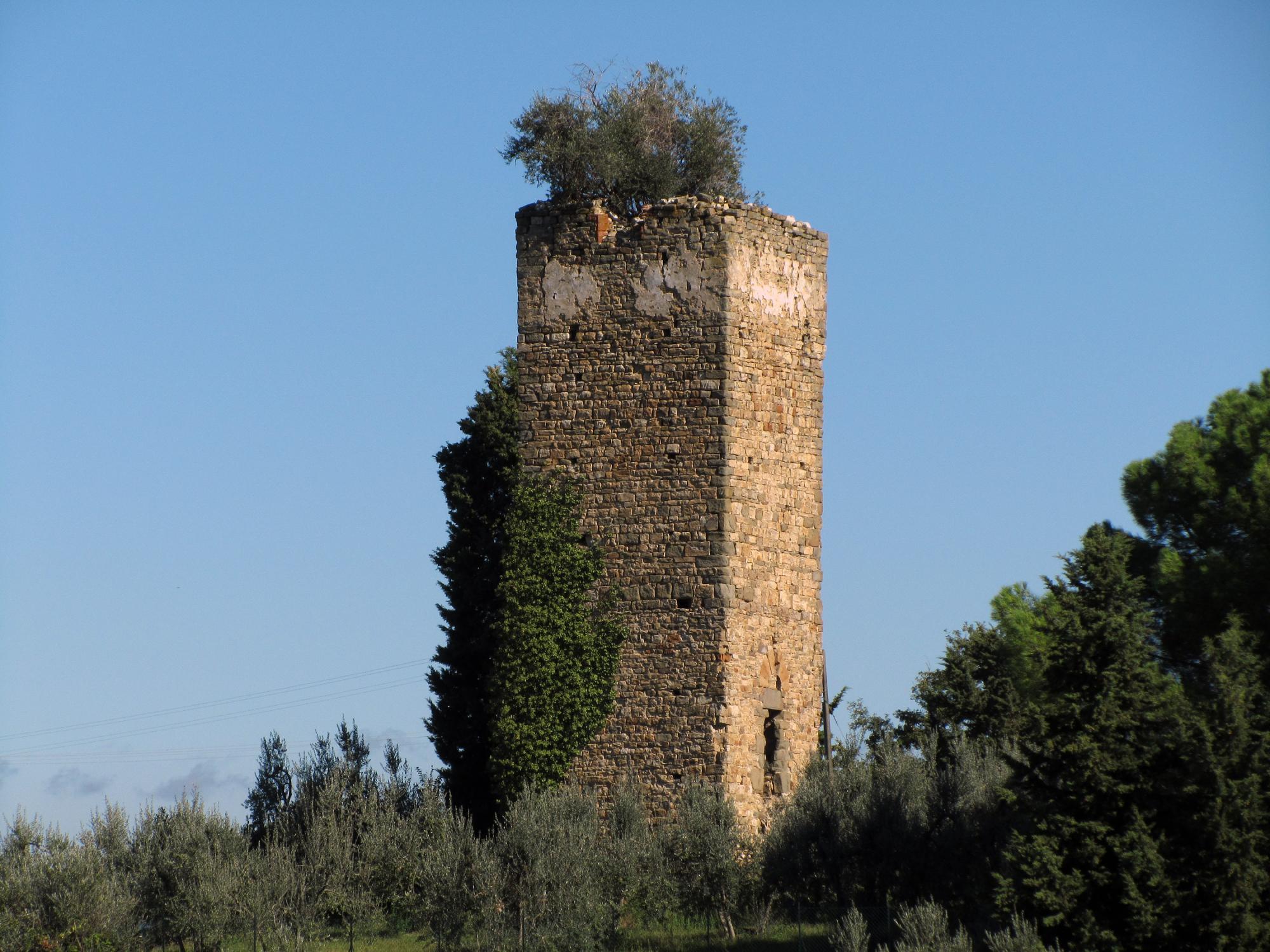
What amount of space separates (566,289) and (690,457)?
2.50 m

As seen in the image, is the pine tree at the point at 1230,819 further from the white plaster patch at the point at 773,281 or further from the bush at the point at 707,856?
the white plaster patch at the point at 773,281

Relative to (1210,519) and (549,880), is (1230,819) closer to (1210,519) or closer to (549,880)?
Answer: (1210,519)

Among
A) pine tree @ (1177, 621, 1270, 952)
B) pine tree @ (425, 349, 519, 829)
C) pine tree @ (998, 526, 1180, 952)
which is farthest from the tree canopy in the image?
pine tree @ (1177, 621, 1270, 952)

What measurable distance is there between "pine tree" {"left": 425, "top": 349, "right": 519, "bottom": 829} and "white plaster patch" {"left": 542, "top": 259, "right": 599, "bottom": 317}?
7.52 feet

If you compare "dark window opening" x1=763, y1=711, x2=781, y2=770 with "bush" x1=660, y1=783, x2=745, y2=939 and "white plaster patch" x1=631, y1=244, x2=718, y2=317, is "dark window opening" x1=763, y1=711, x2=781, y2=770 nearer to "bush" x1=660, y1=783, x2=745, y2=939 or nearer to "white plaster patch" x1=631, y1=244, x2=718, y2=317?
"bush" x1=660, y1=783, x2=745, y2=939

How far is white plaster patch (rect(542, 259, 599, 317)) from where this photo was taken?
67.1 ft

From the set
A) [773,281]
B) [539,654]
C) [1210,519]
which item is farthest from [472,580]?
[1210,519]

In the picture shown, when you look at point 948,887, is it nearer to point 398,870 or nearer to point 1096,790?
point 1096,790

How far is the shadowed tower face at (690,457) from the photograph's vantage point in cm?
1964

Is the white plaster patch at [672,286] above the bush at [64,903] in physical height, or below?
above

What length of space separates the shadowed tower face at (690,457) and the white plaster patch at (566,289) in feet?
0.05

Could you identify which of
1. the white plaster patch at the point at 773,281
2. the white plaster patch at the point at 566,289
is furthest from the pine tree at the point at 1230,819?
the white plaster patch at the point at 566,289

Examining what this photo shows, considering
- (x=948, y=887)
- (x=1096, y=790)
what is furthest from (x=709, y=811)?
(x=1096, y=790)

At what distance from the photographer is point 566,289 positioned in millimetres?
20547
